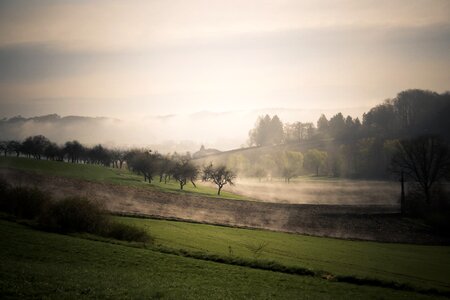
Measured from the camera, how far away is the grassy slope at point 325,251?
33375 mm

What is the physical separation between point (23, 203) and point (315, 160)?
12474 centimetres

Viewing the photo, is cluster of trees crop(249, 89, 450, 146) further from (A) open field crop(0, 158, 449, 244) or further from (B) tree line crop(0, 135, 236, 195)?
(A) open field crop(0, 158, 449, 244)

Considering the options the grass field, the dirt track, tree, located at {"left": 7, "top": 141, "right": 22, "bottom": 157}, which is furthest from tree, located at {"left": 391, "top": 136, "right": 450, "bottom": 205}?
tree, located at {"left": 7, "top": 141, "right": 22, "bottom": 157}

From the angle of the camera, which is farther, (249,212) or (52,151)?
(52,151)

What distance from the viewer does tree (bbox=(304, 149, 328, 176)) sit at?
147625 mm

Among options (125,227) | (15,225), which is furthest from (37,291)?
(125,227)

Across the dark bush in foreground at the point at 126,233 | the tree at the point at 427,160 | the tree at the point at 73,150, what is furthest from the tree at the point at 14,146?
the tree at the point at 427,160

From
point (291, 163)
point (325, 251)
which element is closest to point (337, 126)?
point (291, 163)

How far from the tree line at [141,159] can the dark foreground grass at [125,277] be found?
212 ft

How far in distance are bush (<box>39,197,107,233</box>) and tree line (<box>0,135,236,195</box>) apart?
56310 mm

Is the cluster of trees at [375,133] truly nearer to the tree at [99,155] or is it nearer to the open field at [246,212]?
the open field at [246,212]

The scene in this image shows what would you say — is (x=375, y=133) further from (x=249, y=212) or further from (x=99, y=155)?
(x=99, y=155)

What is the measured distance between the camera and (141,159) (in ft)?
350

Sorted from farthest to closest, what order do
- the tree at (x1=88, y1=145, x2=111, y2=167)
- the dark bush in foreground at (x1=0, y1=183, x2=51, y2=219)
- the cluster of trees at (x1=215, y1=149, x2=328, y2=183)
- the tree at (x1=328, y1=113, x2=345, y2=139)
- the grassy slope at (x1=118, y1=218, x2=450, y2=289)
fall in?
the tree at (x1=328, y1=113, x2=345, y2=139) → the tree at (x1=88, y1=145, x2=111, y2=167) → the cluster of trees at (x1=215, y1=149, x2=328, y2=183) → the dark bush in foreground at (x1=0, y1=183, x2=51, y2=219) → the grassy slope at (x1=118, y1=218, x2=450, y2=289)
